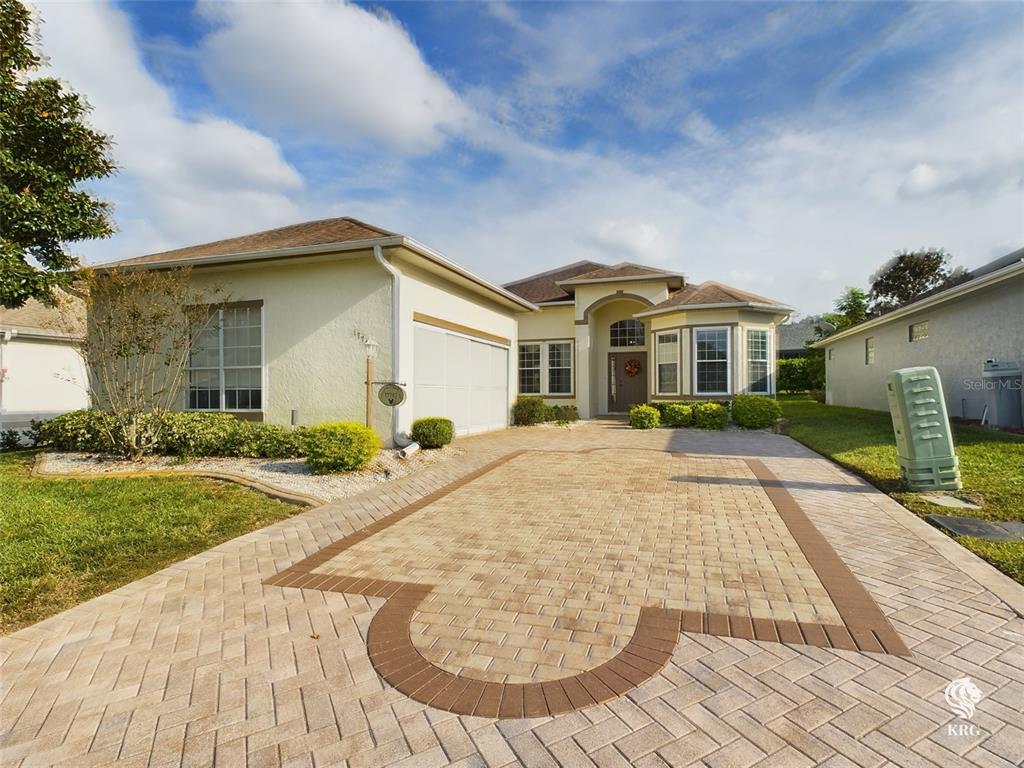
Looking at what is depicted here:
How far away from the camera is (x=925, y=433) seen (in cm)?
627

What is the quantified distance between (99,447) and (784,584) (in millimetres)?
12375

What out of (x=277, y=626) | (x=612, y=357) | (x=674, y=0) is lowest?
(x=277, y=626)

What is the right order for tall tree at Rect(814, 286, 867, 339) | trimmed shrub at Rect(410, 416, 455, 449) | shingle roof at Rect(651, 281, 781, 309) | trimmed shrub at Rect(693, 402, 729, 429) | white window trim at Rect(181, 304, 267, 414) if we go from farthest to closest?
tall tree at Rect(814, 286, 867, 339) < shingle roof at Rect(651, 281, 781, 309) < trimmed shrub at Rect(693, 402, 729, 429) < white window trim at Rect(181, 304, 267, 414) < trimmed shrub at Rect(410, 416, 455, 449)

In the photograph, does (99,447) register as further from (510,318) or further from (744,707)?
(744,707)

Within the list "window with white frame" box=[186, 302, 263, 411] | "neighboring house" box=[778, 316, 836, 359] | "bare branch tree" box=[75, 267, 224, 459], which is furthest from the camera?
"neighboring house" box=[778, 316, 836, 359]

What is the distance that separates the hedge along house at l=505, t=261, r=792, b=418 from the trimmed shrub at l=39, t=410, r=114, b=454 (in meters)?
12.4

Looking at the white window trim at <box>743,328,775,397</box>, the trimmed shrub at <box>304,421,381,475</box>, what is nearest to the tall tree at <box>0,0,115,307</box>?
the trimmed shrub at <box>304,421,381,475</box>

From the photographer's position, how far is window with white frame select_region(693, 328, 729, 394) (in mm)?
15500

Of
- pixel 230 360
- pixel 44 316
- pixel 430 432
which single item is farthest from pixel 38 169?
pixel 44 316

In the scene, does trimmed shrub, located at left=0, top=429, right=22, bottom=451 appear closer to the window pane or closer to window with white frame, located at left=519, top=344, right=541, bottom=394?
window with white frame, located at left=519, top=344, right=541, bottom=394

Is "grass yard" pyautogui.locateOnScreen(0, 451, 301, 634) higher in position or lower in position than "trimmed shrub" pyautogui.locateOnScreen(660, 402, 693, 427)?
lower

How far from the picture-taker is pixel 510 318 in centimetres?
1616

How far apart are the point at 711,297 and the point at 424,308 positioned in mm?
9559

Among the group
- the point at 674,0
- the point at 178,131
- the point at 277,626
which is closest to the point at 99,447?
the point at 178,131
